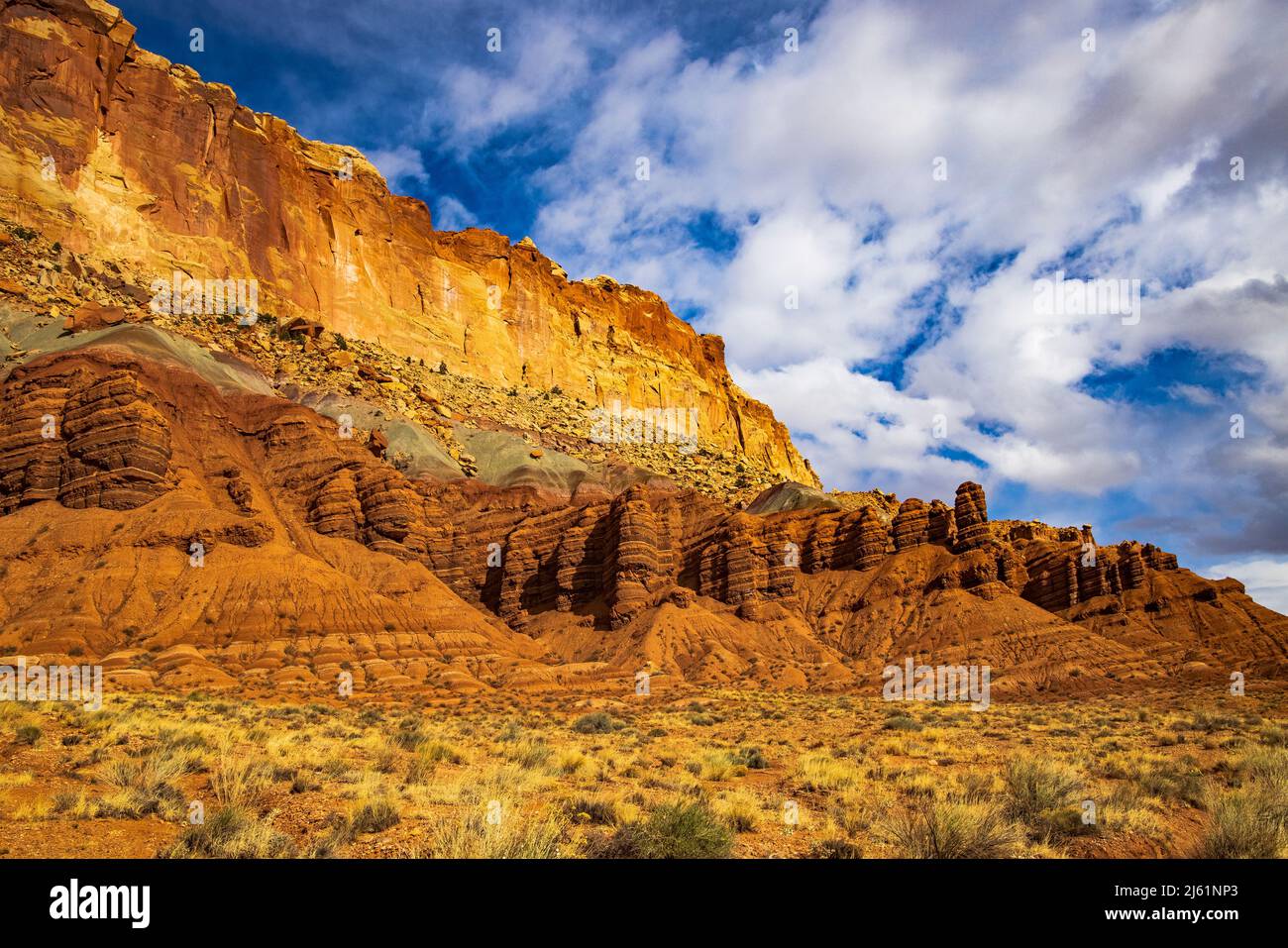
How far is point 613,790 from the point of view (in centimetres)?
1272

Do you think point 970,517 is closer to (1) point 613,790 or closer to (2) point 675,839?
(1) point 613,790

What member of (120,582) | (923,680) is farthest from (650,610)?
(120,582)

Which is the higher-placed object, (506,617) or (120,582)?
(120,582)

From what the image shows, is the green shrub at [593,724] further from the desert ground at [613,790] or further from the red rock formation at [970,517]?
the red rock formation at [970,517]

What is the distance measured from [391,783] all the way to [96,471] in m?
51.0

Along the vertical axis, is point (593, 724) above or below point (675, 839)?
below

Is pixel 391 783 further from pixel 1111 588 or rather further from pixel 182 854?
pixel 1111 588

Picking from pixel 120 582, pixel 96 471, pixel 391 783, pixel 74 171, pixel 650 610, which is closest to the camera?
pixel 391 783

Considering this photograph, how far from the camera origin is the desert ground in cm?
823

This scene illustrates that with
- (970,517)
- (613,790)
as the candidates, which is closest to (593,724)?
(613,790)

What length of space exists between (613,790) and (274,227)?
4798 inches

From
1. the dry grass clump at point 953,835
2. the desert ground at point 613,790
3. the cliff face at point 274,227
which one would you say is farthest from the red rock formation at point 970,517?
the cliff face at point 274,227

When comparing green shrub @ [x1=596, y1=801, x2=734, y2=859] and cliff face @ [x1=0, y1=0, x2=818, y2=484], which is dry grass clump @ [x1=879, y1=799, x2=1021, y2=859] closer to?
green shrub @ [x1=596, y1=801, x2=734, y2=859]
